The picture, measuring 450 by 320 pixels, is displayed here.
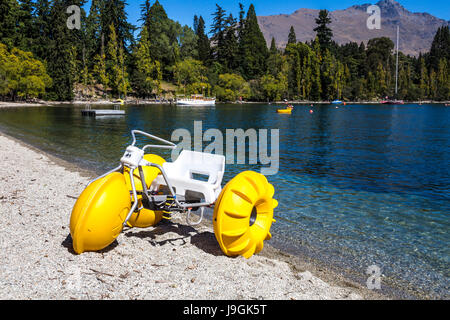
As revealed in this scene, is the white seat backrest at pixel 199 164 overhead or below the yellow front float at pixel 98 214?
overhead

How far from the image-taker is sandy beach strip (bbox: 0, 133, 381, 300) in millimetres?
5031

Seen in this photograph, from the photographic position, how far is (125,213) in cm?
636

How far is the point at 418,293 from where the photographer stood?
6316 millimetres

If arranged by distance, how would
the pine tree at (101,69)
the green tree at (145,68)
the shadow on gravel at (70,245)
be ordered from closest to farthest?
the shadow on gravel at (70,245), the pine tree at (101,69), the green tree at (145,68)

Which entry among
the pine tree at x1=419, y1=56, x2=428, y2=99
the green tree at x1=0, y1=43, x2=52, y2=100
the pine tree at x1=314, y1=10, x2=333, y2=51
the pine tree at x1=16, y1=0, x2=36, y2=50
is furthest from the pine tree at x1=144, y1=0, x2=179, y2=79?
the pine tree at x1=419, y1=56, x2=428, y2=99

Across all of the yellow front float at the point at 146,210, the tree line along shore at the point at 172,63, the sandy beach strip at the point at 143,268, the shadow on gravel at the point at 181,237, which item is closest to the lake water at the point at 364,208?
the sandy beach strip at the point at 143,268

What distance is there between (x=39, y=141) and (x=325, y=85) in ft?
491

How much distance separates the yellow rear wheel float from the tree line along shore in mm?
89170

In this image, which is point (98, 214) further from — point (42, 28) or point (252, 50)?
point (252, 50)

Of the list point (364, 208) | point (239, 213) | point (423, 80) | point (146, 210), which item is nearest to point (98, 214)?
point (146, 210)

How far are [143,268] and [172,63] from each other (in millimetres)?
137016

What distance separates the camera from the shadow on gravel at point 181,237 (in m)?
7.26

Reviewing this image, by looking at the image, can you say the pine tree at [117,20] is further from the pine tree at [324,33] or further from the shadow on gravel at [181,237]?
the shadow on gravel at [181,237]

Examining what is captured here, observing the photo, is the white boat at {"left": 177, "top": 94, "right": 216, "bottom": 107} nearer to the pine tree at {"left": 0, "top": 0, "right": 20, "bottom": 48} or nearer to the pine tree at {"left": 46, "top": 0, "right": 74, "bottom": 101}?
the pine tree at {"left": 46, "top": 0, "right": 74, "bottom": 101}
